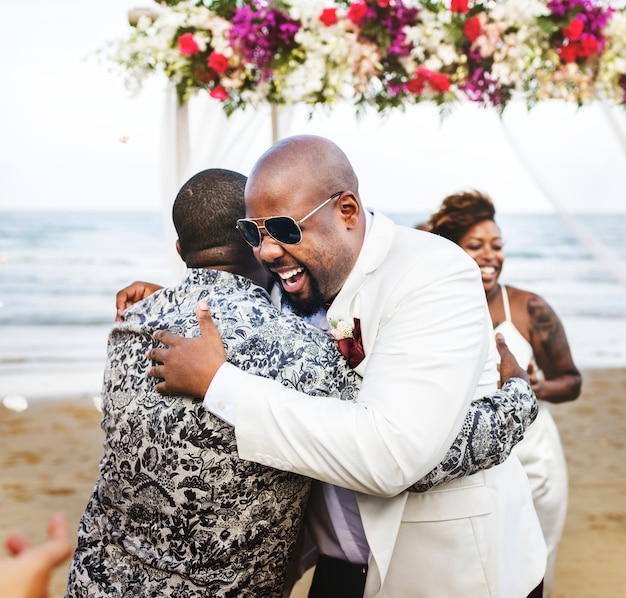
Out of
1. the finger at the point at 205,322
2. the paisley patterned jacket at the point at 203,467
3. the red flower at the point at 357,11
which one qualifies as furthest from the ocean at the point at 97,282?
the finger at the point at 205,322

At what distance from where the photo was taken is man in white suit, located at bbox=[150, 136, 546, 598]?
82.2 inches

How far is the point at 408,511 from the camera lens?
8.13 ft

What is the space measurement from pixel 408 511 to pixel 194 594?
0.69 meters

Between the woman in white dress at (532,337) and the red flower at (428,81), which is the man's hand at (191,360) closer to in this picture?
the woman in white dress at (532,337)

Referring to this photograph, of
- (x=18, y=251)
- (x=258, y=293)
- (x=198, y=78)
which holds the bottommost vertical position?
(x=18, y=251)

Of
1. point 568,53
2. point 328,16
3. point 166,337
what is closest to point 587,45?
point 568,53

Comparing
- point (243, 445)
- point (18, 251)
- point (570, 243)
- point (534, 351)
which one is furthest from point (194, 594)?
point (570, 243)

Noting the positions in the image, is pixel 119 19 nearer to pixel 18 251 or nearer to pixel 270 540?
pixel 18 251

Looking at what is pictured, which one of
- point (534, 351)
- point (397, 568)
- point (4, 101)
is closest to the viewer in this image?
point (397, 568)

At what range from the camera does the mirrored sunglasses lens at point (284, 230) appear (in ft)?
7.91

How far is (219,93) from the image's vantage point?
15.5ft

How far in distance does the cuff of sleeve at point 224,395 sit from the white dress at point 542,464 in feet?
8.05

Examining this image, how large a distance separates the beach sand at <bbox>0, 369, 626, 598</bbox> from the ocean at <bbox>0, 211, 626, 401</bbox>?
2.11m

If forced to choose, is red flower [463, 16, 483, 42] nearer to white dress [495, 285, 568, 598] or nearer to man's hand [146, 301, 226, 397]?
white dress [495, 285, 568, 598]
